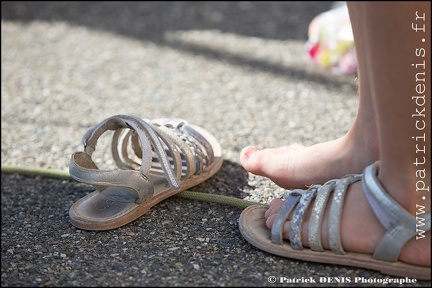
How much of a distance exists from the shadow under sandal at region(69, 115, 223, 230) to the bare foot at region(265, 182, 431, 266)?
0.37 metres

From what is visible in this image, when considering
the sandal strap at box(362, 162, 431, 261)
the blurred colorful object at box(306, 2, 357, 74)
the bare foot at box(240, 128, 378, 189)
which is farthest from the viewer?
the blurred colorful object at box(306, 2, 357, 74)

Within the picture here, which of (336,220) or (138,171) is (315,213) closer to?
(336,220)

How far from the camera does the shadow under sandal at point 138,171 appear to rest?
4.56 feet

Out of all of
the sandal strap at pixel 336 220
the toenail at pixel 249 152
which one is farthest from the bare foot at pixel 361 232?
the toenail at pixel 249 152

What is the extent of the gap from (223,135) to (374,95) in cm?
90

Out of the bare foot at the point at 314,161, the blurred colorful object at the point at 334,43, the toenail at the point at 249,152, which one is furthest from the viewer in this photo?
the blurred colorful object at the point at 334,43

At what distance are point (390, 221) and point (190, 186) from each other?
56 cm

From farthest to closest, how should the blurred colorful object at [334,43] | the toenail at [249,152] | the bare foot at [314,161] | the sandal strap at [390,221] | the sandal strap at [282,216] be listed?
the blurred colorful object at [334,43]
the toenail at [249,152]
the bare foot at [314,161]
the sandal strap at [282,216]
the sandal strap at [390,221]

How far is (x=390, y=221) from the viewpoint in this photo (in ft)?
3.70

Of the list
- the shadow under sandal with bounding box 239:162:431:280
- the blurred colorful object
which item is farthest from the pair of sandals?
the blurred colorful object

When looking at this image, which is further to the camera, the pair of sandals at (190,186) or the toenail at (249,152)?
the toenail at (249,152)

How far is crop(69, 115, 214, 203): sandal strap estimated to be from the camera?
139cm

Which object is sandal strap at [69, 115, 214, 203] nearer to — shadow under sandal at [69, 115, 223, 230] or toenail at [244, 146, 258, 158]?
shadow under sandal at [69, 115, 223, 230]

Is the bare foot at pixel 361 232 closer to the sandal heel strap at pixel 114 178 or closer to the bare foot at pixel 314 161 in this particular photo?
the bare foot at pixel 314 161
